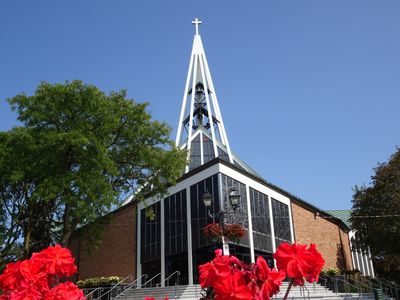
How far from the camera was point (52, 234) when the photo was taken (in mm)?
29922

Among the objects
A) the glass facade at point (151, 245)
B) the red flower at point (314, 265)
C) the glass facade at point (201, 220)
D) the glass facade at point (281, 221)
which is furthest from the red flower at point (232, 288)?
the glass facade at point (281, 221)

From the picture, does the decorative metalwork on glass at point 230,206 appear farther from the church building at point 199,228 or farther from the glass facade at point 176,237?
the glass facade at point 176,237

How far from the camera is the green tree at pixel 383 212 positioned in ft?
102

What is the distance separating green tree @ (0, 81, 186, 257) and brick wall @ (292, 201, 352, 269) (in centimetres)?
1603

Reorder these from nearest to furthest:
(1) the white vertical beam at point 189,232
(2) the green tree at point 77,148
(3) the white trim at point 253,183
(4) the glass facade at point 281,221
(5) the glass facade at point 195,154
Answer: (2) the green tree at point 77,148, (1) the white vertical beam at point 189,232, (3) the white trim at point 253,183, (4) the glass facade at point 281,221, (5) the glass facade at point 195,154

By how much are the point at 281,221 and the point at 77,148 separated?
18.9 metres

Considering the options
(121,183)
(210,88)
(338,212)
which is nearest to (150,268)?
(121,183)

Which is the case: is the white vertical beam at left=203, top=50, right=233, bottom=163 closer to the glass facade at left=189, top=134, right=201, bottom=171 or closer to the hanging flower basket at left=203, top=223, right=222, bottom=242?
the glass facade at left=189, top=134, right=201, bottom=171

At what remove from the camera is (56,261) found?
118 inches

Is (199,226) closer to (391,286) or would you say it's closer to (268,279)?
(391,286)

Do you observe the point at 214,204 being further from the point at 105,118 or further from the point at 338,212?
the point at 338,212

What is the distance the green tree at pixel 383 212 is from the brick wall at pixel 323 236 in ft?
12.1

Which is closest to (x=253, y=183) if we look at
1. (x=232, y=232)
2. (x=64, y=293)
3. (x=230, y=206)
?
(x=230, y=206)

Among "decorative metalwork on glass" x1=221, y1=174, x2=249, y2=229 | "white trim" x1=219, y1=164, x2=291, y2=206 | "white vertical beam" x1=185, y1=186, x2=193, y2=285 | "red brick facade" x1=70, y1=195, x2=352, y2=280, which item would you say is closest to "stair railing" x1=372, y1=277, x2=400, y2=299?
"red brick facade" x1=70, y1=195, x2=352, y2=280
